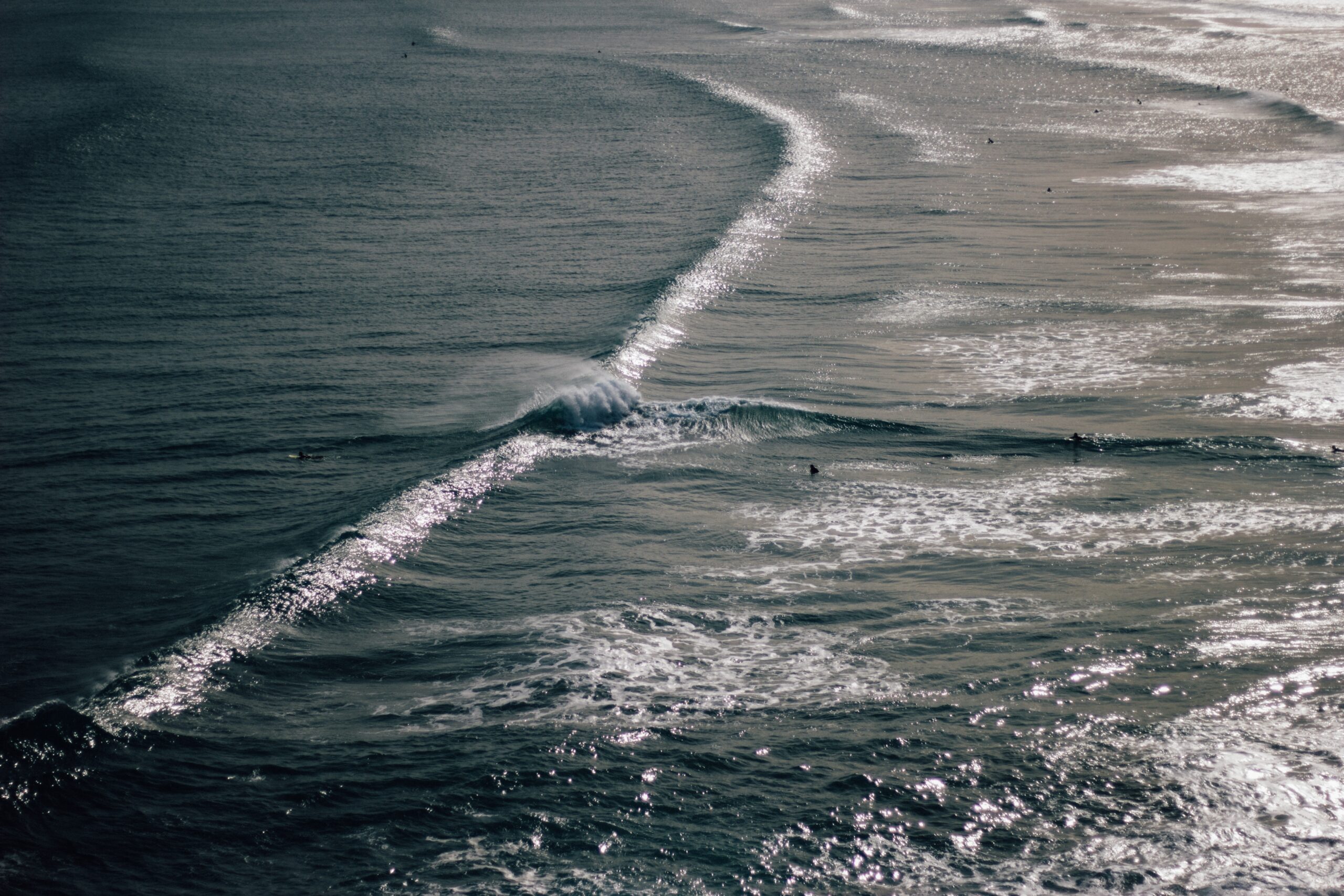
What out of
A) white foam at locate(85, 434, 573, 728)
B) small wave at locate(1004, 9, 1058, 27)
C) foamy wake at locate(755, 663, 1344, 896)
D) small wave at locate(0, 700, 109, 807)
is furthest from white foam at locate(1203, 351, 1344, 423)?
small wave at locate(1004, 9, 1058, 27)

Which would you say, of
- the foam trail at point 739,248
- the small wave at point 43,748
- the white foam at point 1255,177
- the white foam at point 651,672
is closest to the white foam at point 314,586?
the small wave at point 43,748

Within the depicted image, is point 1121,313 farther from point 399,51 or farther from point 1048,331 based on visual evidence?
point 399,51

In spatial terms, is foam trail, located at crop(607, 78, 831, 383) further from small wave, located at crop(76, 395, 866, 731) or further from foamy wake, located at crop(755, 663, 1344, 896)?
foamy wake, located at crop(755, 663, 1344, 896)

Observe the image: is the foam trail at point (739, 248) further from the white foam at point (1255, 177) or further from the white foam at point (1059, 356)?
the white foam at point (1255, 177)

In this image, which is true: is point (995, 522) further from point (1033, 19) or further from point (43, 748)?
point (1033, 19)

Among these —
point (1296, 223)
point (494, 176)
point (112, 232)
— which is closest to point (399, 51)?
point (494, 176)
